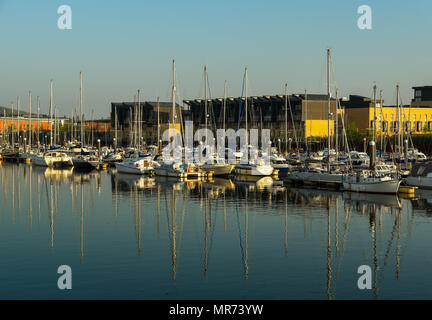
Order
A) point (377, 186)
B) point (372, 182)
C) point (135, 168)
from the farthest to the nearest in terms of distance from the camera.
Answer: point (135, 168)
point (372, 182)
point (377, 186)

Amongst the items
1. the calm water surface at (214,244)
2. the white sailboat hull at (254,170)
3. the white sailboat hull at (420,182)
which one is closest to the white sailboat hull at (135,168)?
the white sailboat hull at (254,170)

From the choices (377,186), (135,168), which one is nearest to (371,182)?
(377,186)

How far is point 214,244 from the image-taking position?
118 ft

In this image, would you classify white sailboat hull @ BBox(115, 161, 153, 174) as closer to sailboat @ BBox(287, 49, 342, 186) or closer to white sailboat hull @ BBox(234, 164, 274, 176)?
white sailboat hull @ BBox(234, 164, 274, 176)

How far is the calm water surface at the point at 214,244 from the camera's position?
26.3 meters

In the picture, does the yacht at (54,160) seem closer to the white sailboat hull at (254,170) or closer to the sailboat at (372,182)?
the white sailboat hull at (254,170)

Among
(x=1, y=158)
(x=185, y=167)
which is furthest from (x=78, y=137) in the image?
(x=185, y=167)

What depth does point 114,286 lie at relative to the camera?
26406mm

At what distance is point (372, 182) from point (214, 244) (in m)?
26.5

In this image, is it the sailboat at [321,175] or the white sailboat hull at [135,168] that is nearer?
the sailboat at [321,175]

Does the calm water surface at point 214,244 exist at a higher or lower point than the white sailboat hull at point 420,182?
lower

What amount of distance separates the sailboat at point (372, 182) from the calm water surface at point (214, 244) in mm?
1419

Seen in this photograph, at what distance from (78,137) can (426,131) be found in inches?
3746

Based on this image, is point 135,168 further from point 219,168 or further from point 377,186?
point 377,186
